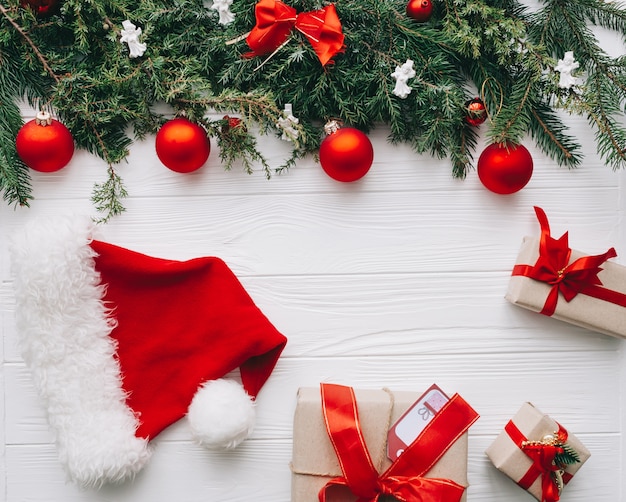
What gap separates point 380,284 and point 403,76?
0.43m

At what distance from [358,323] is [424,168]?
14.4 inches

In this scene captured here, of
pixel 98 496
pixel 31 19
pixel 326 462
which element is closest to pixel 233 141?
pixel 31 19

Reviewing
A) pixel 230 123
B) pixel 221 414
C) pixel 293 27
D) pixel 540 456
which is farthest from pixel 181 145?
pixel 540 456

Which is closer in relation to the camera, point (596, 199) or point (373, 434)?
point (373, 434)

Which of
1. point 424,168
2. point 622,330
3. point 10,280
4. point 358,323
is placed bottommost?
point 10,280

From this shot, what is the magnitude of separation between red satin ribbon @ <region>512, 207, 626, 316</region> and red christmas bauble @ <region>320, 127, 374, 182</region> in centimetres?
40

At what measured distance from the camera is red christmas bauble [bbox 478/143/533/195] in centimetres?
103

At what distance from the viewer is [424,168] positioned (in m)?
1.13

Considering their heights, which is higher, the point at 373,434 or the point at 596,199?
the point at 596,199

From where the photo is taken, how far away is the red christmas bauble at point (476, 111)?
1044 mm

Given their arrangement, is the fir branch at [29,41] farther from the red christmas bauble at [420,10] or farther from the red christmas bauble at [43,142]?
the red christmas bauble at [420,10]

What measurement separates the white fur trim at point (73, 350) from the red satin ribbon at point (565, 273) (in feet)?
2.88

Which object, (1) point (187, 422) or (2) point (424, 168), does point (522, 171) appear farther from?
(1) point (187, 422)

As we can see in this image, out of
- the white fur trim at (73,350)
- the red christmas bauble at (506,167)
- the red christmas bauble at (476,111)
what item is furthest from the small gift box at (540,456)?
the white fur trim at (73,350)
